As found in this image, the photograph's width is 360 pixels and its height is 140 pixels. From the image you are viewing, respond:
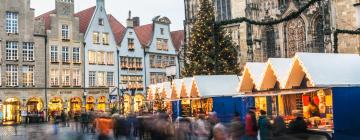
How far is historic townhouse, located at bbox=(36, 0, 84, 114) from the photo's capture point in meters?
47.5

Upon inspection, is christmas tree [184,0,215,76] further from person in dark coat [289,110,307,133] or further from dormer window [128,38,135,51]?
person in dark coat [289,110,307,133]

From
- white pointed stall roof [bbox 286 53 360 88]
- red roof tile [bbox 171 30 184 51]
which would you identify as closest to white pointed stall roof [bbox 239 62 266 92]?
white pointed stall roof [bbox 286 53 360 88]

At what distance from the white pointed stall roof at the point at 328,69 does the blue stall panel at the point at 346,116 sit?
564 mm

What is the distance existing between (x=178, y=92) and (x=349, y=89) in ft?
48.4

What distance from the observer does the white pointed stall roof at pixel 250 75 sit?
2259 centimetres

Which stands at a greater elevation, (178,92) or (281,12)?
(281,12)

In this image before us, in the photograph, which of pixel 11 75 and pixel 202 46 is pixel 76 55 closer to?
pixel 11 75

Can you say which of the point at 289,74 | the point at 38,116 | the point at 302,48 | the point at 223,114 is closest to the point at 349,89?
the point at 289,74

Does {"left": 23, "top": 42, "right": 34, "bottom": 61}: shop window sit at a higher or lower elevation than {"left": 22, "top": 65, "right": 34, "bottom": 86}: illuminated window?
higher

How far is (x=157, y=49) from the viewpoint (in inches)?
2276

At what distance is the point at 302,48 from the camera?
4222cm

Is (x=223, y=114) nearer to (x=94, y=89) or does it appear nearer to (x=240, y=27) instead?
(x=240, y=27)

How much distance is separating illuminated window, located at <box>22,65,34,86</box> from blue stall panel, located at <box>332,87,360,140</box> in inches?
1405

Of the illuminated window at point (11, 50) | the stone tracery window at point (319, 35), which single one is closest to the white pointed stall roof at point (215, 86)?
the stone tracery window at point (319, 35)
